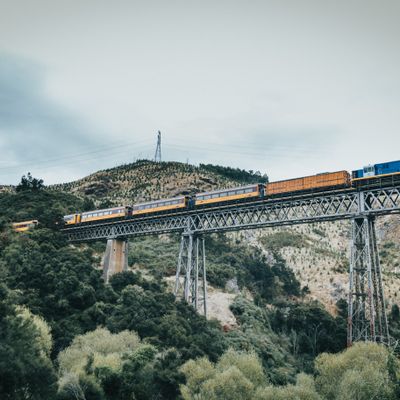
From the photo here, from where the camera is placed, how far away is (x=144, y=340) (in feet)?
119

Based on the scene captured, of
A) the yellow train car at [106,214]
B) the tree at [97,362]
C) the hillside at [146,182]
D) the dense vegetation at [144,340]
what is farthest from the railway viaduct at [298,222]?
the hillside at [146,182]

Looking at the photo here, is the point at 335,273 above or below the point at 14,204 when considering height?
below

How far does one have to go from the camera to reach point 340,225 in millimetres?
110062

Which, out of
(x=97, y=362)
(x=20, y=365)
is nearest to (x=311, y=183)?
(x=97, y=362)

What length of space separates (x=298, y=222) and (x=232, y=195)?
740 centimetres

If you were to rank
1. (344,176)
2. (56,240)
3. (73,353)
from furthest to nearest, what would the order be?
(56,240), (344,176), (73,353)

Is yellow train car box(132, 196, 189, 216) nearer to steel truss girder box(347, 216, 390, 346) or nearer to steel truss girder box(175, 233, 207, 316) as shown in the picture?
steel truss girder box(175, 233, 207, 316)

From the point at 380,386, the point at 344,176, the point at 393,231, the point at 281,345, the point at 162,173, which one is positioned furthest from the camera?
the point at 162,173

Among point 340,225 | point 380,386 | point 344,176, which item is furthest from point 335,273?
point 380,386

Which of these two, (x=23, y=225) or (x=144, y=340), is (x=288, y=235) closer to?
(x=23, y=225)

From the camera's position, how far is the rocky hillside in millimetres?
74000

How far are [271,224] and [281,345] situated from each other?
63.6 ft

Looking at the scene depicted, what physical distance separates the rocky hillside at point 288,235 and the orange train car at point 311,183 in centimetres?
2154

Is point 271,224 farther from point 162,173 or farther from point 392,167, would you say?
point 162,173
